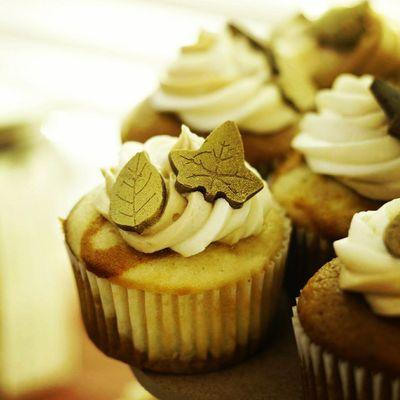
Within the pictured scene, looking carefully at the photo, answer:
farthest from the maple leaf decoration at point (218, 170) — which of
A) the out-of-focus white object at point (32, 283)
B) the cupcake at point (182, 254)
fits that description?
the out-of-focus white object at point (32, 283)

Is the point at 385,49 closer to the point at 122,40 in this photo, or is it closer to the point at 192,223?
the point at 192,223

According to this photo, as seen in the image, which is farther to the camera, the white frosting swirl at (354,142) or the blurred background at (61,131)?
the blurred background at (61,131)

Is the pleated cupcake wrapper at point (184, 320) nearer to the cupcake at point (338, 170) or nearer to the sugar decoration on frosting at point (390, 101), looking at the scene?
the cupcake at point (338, 170)

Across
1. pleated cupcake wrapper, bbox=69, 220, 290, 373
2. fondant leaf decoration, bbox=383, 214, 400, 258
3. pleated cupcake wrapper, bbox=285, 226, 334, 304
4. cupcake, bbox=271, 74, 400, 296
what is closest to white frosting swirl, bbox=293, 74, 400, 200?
cupcake, bbox=271, 74, 400, 296

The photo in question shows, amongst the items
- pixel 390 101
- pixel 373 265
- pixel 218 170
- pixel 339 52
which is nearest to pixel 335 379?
pixel 373 265

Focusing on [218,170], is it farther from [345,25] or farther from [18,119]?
[18,119]

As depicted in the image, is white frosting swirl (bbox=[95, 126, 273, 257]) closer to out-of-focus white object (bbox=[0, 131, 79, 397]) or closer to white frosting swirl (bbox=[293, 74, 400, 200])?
white frosting swirl (bbox=[293, 74, 400, 200])
